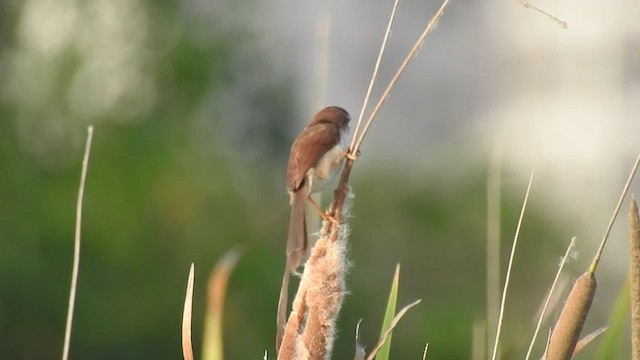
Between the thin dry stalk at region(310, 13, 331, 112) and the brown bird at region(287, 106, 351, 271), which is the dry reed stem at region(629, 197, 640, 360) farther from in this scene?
the brown bird at region(287, 106, 351, 271)

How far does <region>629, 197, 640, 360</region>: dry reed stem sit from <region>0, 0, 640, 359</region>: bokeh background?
2.67 meters

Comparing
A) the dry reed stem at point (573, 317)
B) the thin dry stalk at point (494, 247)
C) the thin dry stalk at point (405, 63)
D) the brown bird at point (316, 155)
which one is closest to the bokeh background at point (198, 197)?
the brown bird at point (316, 155)

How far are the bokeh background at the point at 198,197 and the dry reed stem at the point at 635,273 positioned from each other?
8.77ft

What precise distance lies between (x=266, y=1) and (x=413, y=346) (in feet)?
6.50

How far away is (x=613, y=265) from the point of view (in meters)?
6.99

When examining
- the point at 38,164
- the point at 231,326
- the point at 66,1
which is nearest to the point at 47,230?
the point at 38,164

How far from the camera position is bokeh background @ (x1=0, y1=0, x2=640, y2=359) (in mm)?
4766

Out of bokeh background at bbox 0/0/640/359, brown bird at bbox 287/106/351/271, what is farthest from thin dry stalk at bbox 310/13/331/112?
bokeh background at bbox 0/0/640/359

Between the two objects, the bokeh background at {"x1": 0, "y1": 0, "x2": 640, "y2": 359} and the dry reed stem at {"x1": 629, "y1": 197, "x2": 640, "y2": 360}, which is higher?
the dry reed stem at {"x1": 629, "y1": 197, "x2": 640, "y2": 360}

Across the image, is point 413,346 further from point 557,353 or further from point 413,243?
point 557,353

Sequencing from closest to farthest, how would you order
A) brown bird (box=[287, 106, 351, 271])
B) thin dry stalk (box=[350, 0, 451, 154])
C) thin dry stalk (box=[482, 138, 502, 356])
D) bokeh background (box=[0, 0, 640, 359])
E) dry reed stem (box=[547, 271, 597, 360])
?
dry reed stem (box=[547, 271, 597, 360]), thin dry stalk (box=[350, 0, 451, 154]), thin dry stalk (box=[482, 138, 502, 356]), brown bird (box=[287, 106, 351, 271]), bokeh background (box=[0, 0, 640, 359])

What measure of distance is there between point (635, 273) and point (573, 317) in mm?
77

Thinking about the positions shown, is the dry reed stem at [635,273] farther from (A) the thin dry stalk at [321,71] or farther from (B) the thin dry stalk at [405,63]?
(A) the thin dry stalk at [321,71]

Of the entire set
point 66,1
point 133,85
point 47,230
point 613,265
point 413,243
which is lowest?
point 613,265
